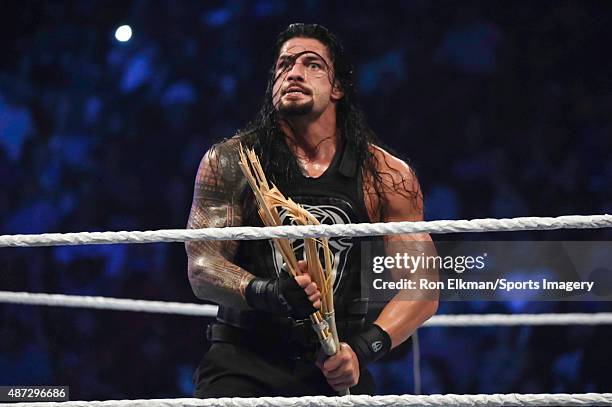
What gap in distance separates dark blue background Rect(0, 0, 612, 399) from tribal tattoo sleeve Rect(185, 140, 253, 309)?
66.0 inches

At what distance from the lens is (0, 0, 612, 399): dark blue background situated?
3.62 metres

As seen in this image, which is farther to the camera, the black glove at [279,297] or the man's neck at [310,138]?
the man's neck at [310,138]

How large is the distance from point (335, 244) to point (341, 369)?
301 mm

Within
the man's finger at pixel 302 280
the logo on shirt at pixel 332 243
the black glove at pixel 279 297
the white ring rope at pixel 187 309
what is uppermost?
the logo on shirt at pixel 332 243

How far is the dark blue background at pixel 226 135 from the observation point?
362 cm

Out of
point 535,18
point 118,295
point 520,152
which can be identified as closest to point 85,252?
point 118,295

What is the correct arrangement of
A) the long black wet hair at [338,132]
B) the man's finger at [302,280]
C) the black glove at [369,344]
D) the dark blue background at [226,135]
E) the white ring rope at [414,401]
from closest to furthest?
the white ring rope at [414,401]
the man's finger at [302,280]
the black glove at [369,344]
the long black wet hair at [338,132]
the dark blue background at [226,135]

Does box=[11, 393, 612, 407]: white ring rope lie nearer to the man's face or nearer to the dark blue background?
the man's face

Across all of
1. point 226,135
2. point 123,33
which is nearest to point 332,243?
point 226,135

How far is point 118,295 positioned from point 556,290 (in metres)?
1.69

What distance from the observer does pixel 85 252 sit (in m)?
3.78

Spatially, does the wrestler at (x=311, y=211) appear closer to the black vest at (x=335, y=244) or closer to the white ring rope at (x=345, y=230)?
the black vest at (x=335, y=244)

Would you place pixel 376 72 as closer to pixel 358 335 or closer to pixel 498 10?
pixel 498 10

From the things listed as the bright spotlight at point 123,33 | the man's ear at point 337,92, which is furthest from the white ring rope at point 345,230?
the bright spotlight at point 123,33
